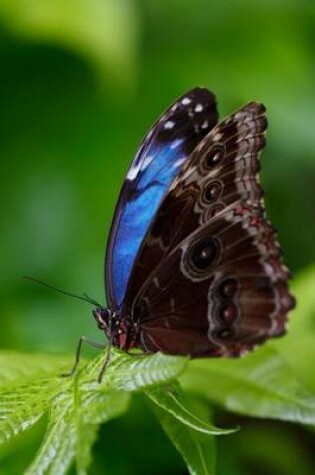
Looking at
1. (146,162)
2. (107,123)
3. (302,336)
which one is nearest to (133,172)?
(146,162)

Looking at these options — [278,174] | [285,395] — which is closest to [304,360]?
[285,395]

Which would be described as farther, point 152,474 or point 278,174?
point 278,174

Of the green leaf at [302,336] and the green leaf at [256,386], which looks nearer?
the green leaf at [256,386]

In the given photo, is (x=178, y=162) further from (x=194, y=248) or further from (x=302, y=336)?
(x=302, y=336)

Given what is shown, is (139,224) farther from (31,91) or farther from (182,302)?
(31,91)

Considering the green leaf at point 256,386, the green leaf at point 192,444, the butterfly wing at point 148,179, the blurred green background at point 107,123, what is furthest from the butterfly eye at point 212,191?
the blurred green background at point 107,123

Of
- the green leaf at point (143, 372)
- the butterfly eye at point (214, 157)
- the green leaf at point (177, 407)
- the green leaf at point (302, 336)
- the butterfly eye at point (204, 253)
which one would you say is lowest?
the green leaf at point (177, 407)

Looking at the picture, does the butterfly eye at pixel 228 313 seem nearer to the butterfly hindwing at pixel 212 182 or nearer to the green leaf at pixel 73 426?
the butterfly hindwing at pixel 212 182
